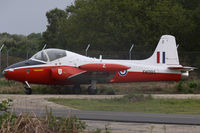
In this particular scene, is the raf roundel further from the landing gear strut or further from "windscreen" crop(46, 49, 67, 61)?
"windscreen" crop(46, 49, 67, 61)

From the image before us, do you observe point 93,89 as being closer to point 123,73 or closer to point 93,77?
point 93,77

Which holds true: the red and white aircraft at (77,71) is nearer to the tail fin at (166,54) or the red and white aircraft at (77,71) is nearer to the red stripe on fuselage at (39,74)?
the red stripe on fuselage at (39,74)

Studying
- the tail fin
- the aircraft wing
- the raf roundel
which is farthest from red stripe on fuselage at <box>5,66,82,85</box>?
the tail fin

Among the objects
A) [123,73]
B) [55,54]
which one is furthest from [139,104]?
[55,54]

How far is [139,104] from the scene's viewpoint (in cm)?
1634

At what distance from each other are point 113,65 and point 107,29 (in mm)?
17731

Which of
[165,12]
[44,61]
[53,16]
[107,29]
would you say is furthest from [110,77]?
[53,16]

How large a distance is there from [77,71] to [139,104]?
6.04 metres

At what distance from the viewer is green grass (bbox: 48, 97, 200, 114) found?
14.5 m

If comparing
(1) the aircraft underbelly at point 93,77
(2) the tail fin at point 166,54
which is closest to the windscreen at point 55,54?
(1) the aircraft underbelly at point 93,77

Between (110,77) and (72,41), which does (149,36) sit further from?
(110,77)

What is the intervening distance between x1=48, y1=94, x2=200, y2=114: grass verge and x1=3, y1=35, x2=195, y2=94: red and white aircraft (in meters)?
3.94

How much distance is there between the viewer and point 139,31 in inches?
1529

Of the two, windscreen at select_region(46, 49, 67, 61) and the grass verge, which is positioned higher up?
windscreen at select_region(46, 49, 67, 61)
